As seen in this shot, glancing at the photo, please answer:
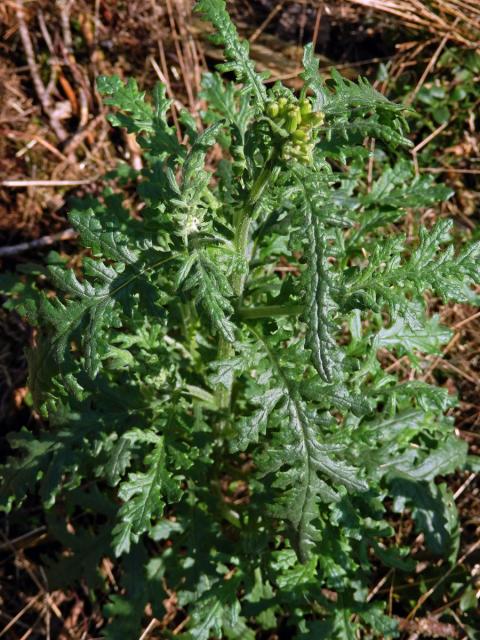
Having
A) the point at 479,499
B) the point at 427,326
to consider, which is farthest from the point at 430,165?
the point at 479,499

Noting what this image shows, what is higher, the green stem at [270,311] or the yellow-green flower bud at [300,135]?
the yellow-green flower bud at [300,135]

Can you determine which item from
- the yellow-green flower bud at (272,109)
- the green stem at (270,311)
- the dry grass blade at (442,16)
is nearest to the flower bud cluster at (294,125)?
the yellow-green flower bud at (272,109)

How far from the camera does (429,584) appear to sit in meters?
3.88

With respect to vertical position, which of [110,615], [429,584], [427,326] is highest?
[427,326]

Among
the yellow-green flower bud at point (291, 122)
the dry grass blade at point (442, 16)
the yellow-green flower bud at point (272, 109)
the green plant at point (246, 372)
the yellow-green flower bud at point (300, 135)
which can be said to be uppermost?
the yellow-green flower bud at point (272, 109)

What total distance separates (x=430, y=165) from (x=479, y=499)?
2352mm

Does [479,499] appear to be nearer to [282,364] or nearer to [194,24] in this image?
[282,364]

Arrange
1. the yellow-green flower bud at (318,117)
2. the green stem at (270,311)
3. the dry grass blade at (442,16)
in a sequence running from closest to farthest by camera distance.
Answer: the yellow-green flower bud at (318,117)
the green stem at (270,311)
the dry grass blade at (442,16)

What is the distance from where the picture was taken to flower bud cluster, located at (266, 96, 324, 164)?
217 cm

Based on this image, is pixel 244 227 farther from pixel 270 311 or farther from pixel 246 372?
pixel 246 372

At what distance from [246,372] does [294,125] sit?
1540mm

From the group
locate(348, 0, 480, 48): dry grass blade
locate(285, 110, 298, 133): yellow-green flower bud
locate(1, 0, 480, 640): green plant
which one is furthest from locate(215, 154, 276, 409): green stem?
locate(348, 0, 480, 48): dry grass blade

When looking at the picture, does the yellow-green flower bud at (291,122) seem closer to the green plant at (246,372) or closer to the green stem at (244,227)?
the green plant at (246,372)

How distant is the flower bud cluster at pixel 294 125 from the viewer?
2168 millimetres
